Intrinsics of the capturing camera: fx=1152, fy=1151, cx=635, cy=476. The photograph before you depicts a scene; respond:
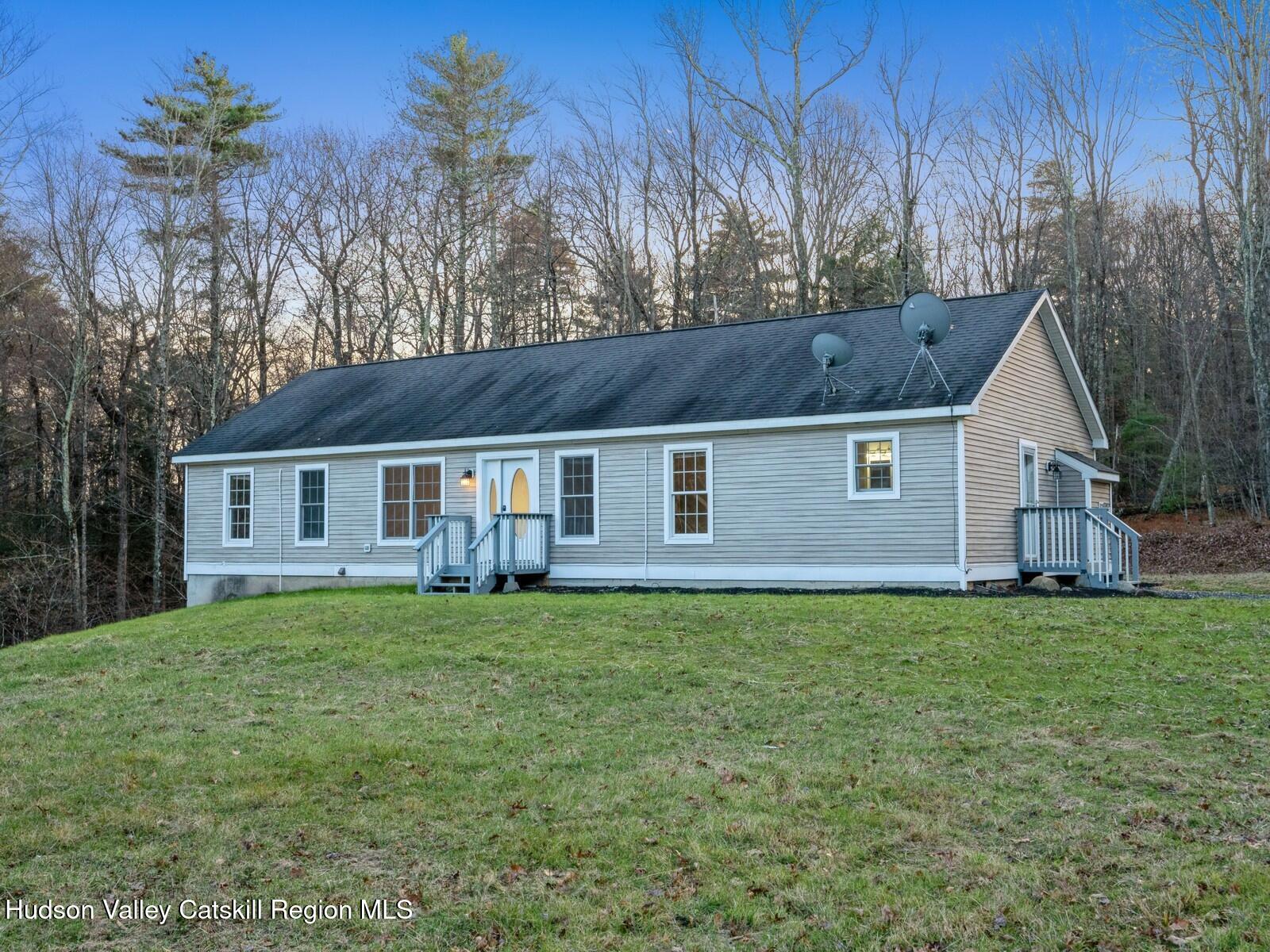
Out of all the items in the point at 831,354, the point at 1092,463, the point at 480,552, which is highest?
the point at 831,354

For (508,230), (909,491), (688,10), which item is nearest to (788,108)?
(688,10)

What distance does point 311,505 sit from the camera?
2250 cm

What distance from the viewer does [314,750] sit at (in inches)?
318

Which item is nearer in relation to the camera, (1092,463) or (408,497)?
(1092,463)

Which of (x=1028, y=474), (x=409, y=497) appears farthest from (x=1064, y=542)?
(x=409, y=497)

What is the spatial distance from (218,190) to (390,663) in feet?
83.6

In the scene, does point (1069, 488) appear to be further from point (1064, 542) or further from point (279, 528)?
point (279, 528)

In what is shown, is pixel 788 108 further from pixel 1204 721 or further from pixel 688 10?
pixel 1204 721

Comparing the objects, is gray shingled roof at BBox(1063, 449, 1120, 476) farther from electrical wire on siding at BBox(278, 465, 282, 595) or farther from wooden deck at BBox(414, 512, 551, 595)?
electrical wire on siding at BBox(278, 465, 282, 595)

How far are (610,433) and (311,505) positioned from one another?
6.90 meters

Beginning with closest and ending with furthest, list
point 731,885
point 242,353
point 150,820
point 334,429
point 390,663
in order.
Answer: point 731,885
point 150,820
point 390,663
point 334,429
point 242,353

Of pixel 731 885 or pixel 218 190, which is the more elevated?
pixel 218 190

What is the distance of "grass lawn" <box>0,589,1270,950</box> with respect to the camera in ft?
16.7

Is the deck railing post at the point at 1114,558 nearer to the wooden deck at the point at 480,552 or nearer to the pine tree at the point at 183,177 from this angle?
the wooden deck at the point at 480,552
